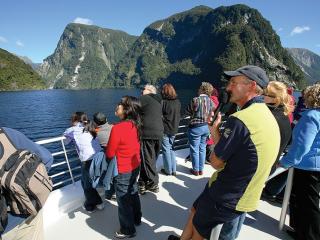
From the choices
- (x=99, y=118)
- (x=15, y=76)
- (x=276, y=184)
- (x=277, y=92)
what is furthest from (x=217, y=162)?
(x=15, y=76)

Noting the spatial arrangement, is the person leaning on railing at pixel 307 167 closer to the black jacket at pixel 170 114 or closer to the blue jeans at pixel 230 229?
the blue jeans at pixel 230 229

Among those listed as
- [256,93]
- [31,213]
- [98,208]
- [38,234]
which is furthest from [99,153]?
[256,93]

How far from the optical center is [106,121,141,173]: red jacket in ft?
10.4

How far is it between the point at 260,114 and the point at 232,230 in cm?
109

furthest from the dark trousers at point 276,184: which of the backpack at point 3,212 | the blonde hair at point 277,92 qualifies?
the backpack at point 3,212

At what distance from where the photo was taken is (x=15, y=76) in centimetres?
15188

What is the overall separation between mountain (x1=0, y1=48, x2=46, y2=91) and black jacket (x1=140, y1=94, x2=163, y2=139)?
6254 inches

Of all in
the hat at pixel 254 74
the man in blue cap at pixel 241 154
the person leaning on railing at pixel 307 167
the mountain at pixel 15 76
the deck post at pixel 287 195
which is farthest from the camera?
the mountain at pixel 15 76

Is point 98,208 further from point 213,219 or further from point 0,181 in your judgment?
point 0,181

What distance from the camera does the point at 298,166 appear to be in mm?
2953

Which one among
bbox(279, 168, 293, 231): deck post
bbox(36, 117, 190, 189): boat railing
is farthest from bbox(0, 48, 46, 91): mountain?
bbox(279, 168, 293, 231): deck post

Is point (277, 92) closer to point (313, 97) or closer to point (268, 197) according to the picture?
point (313, 97)

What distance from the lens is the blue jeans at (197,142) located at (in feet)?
16.7

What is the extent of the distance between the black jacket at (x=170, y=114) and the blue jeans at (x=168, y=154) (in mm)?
155
